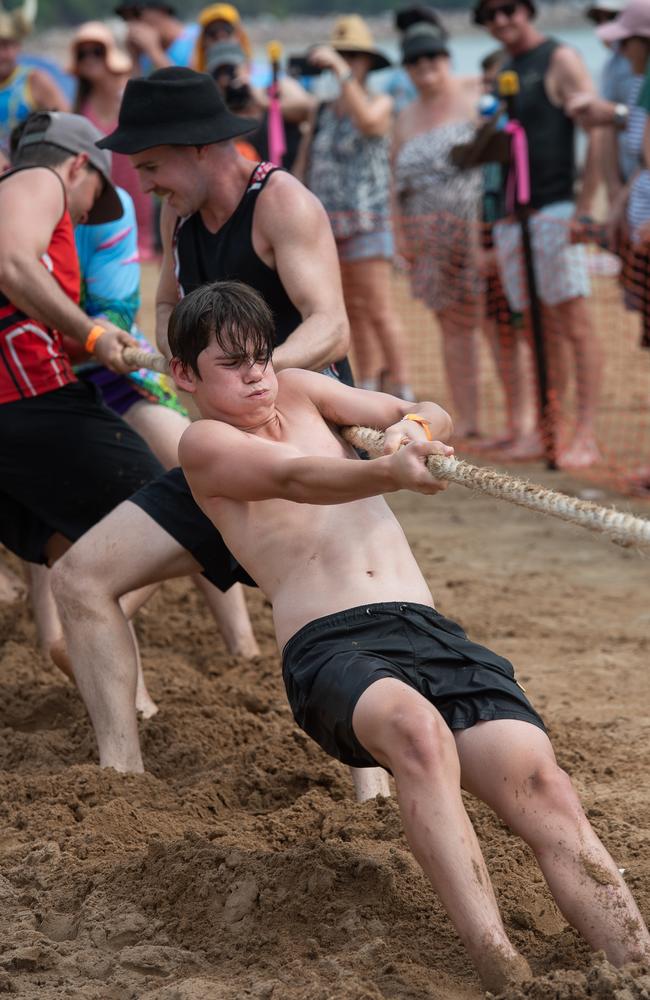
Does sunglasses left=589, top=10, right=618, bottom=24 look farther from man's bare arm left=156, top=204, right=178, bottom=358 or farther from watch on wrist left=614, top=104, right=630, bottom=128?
man's bare arm left=156, top=204, right=178, bottom=358

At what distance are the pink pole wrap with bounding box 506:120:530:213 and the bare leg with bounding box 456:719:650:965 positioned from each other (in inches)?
207

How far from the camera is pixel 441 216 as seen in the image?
346 inches

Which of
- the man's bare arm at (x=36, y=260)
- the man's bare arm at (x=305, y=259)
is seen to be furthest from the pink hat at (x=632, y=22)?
the man's bare arm at (x=36, y=260)

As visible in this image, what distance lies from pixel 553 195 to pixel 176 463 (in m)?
3.92

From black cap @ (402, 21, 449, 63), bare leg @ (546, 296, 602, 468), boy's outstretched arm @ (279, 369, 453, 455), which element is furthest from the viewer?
black cap @ (402, 21, 449, 63)

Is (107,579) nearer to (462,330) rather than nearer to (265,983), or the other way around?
(265,983)

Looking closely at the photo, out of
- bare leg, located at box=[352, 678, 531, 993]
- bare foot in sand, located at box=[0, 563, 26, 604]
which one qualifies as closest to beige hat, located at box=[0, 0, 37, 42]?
bare foot in sand, located at box=[0, 563, 26, 604]

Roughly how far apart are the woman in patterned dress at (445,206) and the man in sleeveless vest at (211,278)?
15.0 feet

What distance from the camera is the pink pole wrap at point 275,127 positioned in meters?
9.02

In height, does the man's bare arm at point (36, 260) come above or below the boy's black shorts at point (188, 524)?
above

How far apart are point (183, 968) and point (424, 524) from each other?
177 inches

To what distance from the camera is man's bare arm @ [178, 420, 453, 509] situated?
2928mm

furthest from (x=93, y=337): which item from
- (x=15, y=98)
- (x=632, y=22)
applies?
(x=15, y=98)

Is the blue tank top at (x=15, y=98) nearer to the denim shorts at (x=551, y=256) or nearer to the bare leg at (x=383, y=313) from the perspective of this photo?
the bare leg at (x=383, y=313)
